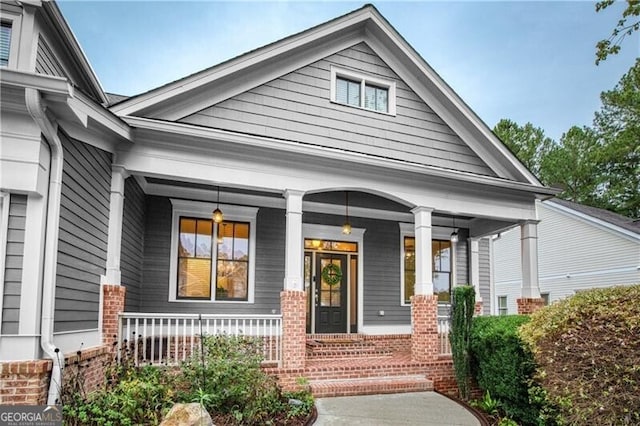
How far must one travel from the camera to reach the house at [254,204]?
15.1 feet

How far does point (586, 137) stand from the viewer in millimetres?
27031

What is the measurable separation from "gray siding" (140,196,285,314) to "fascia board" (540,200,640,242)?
12120mm

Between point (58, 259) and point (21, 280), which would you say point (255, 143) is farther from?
point (21, 280)

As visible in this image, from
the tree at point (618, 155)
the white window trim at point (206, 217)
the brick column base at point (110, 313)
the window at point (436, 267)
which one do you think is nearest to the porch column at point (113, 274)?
the brick column base at point (110, 313)

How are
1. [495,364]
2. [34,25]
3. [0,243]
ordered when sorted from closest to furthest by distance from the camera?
1. [0,243]
2. [34,25]
3. [495,364]

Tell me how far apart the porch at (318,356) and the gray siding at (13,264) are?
7.04 feet

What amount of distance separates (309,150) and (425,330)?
3762mm

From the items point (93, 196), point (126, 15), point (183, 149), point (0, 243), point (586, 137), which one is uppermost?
point (126, 15)

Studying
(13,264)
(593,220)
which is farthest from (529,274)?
(593,220)

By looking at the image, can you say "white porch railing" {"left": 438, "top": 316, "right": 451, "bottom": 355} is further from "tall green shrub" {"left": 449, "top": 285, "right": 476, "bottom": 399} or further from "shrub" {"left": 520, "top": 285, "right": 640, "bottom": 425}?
"shrub" {"left": 520, "top": 285, "right": 640, "bottom": 425}

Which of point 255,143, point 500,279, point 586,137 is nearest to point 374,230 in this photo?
point 255,143

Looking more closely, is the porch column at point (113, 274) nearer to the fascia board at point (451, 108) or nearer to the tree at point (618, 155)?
the fascia board at point (451, 108)

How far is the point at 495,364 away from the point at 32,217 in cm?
624

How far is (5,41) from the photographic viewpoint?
15.3 ft
